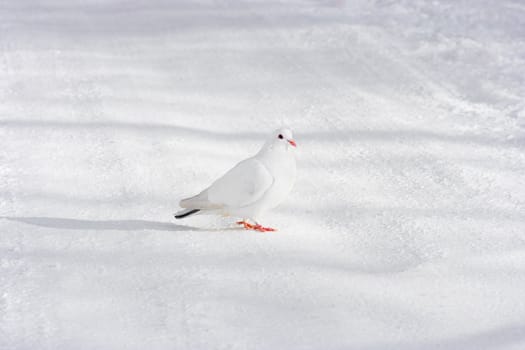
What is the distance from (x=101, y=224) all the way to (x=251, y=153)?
1.23 metres

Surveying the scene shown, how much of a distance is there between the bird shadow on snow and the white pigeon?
0.17 meters

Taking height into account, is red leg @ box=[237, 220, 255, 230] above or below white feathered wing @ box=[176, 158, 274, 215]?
below

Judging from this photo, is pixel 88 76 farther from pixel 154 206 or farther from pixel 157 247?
pixel 157 247

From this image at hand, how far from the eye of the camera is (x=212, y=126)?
16.4 feet

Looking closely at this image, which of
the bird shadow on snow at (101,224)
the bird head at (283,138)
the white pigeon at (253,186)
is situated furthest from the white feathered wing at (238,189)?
the bird shadow on snow at (101,224)

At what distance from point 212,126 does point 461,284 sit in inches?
90.8

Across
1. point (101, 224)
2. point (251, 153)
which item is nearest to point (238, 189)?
point (101, 224)

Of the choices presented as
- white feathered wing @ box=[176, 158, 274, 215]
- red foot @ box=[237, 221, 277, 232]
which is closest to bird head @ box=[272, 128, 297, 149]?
white feathered wing @ box=[176, 158, 274, 215]

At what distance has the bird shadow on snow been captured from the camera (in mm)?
3610

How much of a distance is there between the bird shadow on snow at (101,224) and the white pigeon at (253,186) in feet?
0.56

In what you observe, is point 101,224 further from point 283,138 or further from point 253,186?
point 283,138

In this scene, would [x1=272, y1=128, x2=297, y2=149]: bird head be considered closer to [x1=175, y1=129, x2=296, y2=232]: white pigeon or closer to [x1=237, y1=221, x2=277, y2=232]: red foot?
[x1=175, y1=129, x2=296, y2=232]: white pigeon

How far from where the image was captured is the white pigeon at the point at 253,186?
3371 mm

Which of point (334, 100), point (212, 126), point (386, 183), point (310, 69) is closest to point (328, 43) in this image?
point (310, 69)
